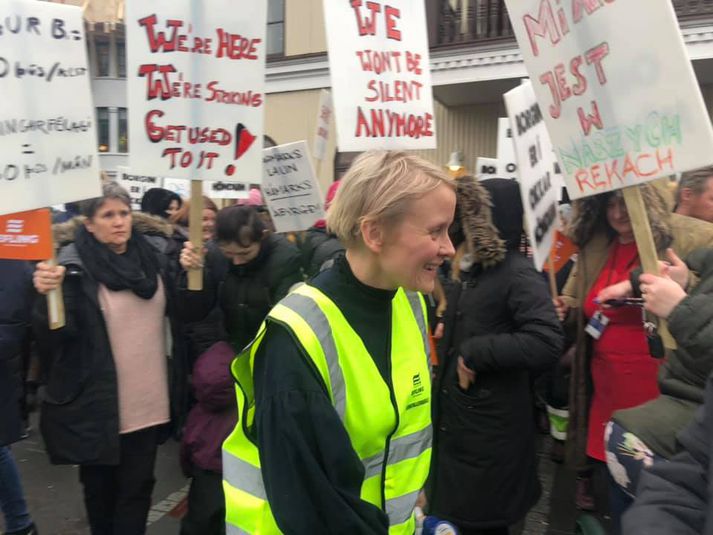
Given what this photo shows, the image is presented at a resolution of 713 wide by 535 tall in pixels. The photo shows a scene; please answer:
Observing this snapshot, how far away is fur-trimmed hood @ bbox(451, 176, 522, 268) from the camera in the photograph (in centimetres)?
267

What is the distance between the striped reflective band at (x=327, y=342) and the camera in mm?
1430

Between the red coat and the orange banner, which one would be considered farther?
the orange banner

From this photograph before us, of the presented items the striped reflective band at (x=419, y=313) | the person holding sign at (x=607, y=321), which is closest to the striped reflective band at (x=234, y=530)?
the striped reflective band at (x=419, y=313)

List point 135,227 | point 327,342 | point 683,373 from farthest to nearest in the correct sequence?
point 135,227 < point 683,373 < point 327,342

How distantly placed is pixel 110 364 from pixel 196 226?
2.48 ft

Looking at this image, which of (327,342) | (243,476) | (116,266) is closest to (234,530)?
(243,476)

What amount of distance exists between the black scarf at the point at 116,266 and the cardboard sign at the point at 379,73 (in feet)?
4.28

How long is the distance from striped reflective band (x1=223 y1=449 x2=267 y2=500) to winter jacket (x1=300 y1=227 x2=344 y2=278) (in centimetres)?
206

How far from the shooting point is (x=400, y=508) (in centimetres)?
165

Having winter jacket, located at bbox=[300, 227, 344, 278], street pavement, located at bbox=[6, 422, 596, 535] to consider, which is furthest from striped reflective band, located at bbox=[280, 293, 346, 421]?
street pavement, located at bbox=[6, 422, 596, 535]

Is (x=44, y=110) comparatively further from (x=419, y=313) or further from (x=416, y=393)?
(x=416, y=393)

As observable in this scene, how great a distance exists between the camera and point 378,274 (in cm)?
161

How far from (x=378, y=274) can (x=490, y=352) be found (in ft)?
3.84

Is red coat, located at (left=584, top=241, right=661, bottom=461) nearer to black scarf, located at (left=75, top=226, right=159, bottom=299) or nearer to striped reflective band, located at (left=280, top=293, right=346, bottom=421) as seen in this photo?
striped reflective band, located at (left=280, top=293, right=346, bottom=421)
